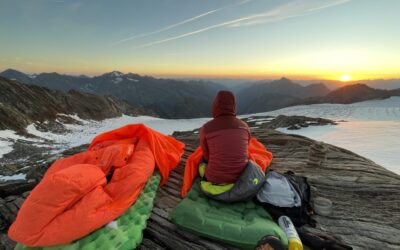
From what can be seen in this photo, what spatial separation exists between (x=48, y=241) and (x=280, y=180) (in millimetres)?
4133

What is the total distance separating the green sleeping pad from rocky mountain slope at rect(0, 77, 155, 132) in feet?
129

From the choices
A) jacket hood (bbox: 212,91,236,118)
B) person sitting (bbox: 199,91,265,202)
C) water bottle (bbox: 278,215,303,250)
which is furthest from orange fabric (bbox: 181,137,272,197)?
water bottle (bbox: 278,215,303,250)

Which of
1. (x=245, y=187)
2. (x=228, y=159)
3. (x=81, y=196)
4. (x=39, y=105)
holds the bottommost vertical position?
(x=39, y=105)

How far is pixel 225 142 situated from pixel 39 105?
5179 cm

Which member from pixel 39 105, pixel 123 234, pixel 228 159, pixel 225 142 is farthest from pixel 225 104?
pixel 39 105

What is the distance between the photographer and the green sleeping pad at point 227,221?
442 cm

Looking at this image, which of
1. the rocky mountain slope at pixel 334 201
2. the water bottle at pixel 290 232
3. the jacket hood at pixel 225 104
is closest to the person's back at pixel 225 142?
the jacket hood at pixel 225 104

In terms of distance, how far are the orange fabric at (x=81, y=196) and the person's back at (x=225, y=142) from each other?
60.6 inches

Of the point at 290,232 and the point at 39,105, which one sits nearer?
the point at 290,232

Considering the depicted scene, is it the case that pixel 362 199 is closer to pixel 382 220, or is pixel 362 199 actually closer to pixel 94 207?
pixel 382 220

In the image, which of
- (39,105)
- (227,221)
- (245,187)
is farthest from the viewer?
(39,105)

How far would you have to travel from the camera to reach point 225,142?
18.0 ft

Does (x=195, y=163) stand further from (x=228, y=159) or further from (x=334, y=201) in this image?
(x=334, y=201)

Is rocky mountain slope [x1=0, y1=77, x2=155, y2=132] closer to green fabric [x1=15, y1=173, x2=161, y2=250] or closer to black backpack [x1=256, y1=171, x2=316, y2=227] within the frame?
green fabric [x1=15, y1=173, x2=161, y2=250]
